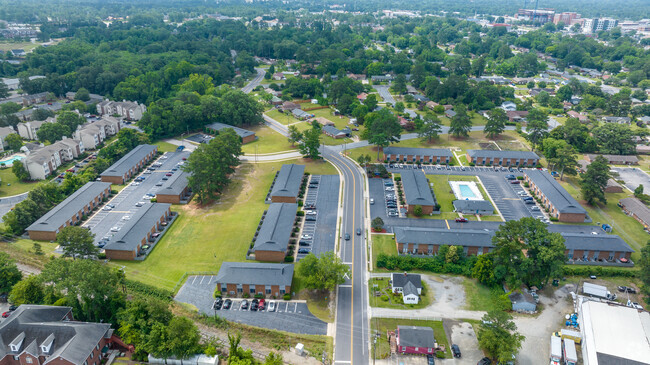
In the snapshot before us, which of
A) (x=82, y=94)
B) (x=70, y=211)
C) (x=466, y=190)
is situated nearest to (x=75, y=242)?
(x=70, y=211)

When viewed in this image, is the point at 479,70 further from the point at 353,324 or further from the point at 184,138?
the point at 353,324

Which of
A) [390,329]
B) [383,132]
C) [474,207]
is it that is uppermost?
[383,132]

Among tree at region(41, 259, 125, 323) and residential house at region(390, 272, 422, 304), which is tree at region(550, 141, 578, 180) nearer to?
residential house at region(390, 272, 422, 304)

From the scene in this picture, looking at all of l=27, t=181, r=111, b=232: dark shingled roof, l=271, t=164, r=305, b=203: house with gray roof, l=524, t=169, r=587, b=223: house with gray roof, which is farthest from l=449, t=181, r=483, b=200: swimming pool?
l=27, t=181, r=111, b=232: dark shingled roof

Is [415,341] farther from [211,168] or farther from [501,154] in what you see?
[501,154]

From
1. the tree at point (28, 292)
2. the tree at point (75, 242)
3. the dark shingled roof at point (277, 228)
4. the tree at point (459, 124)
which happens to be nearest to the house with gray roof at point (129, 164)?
the tree at point (75, 242)
